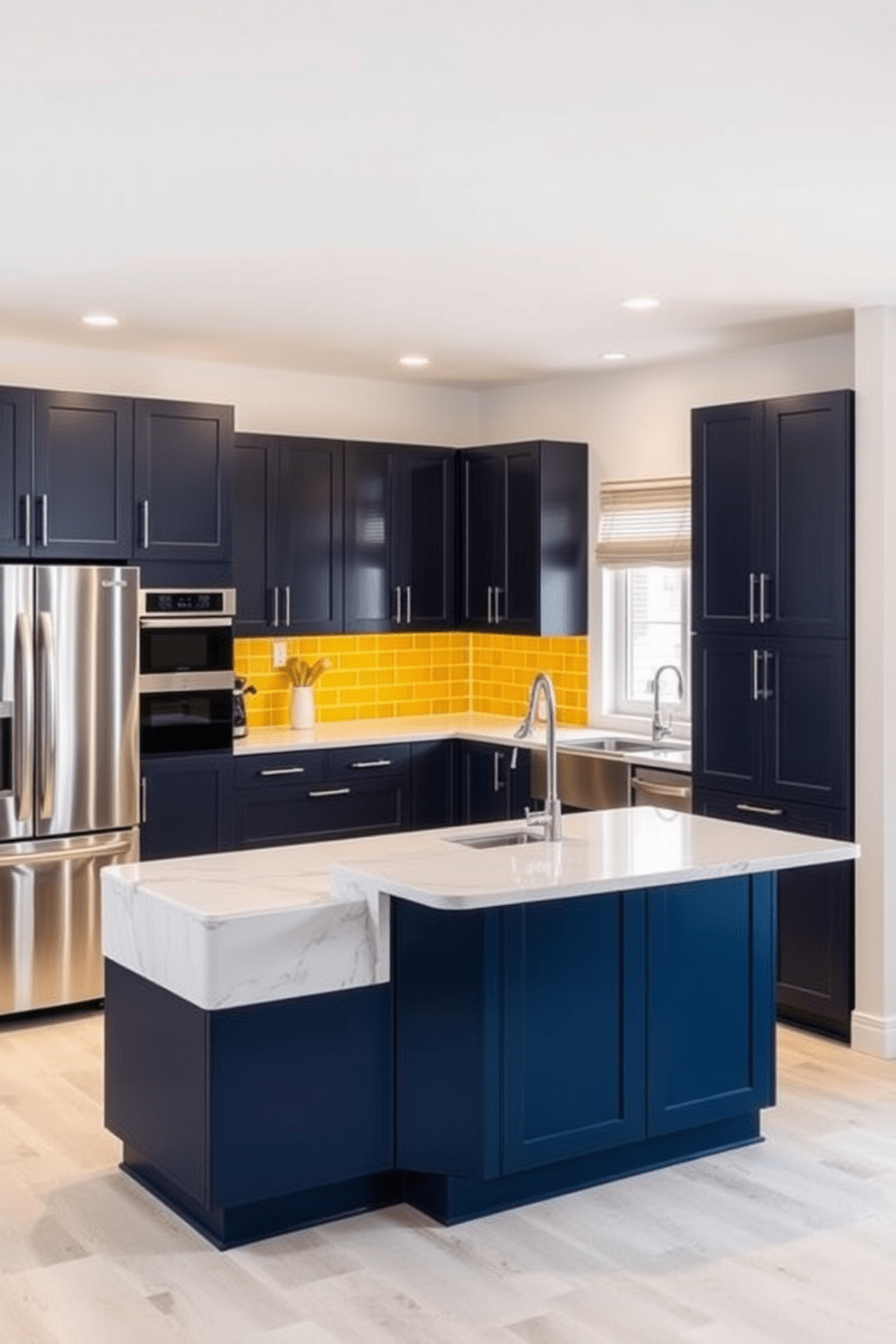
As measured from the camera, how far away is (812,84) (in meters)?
3.09

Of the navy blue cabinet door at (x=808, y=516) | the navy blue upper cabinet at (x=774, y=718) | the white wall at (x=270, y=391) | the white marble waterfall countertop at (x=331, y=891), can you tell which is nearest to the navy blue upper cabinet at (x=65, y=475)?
the white wall at (x=270, y=391)

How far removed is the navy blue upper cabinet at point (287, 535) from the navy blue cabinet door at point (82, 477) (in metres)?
0.67

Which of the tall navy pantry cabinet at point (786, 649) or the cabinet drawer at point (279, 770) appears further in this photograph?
the cabinet drawer at point (279, 770)

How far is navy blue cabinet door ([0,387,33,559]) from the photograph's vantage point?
18.6 ft

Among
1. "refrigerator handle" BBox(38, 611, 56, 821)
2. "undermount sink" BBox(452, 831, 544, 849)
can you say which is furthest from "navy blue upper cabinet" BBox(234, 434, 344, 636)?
"undermount sink" BBox(452, 831, 544, 849)

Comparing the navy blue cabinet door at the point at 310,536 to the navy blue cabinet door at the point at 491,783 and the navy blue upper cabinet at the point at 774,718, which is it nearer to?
the navy blue cabinet door at the point at 491,783

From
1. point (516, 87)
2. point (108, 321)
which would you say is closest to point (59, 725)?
point (108, 321)

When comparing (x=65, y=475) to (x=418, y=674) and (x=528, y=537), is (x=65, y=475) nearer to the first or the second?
(x=528, y=537)

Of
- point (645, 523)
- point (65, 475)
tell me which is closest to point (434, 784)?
point (645, 523)

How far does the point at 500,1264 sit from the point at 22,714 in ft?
9.30

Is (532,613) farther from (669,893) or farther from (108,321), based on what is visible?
(669,893)

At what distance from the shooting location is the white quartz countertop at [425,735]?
623cm

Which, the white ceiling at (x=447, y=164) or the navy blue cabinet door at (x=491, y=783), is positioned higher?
the white ceiling at (x=447, y=164)

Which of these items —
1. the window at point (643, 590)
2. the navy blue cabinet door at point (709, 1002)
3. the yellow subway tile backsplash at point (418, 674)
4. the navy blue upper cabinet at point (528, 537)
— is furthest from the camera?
the yellow subway tile backsplash at point (418, 674)
